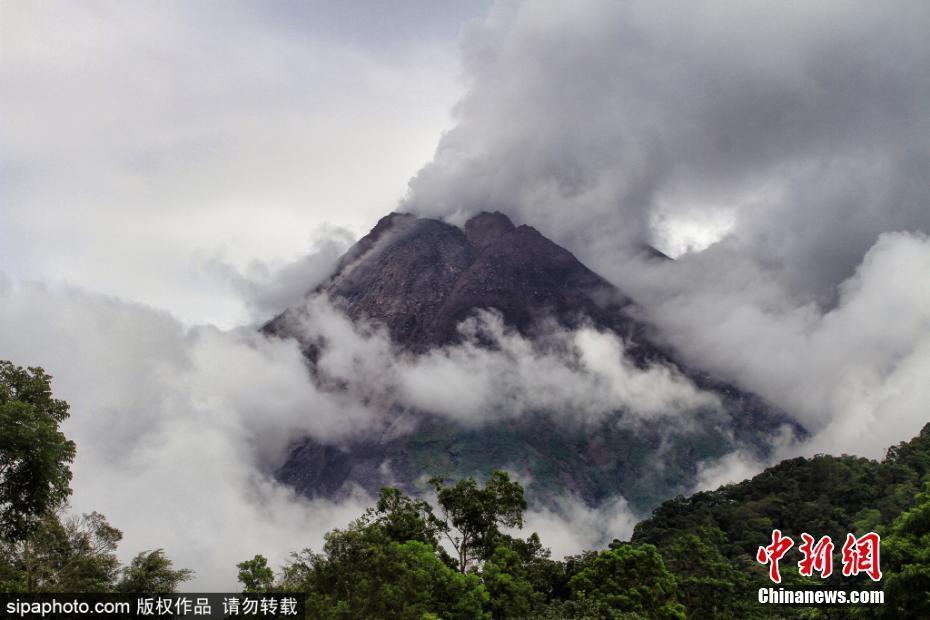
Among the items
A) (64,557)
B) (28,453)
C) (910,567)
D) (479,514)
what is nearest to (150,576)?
(64,557)

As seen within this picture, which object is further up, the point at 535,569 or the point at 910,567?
the point at 910,567

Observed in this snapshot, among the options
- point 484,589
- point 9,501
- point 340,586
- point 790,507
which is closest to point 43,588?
point 9,501

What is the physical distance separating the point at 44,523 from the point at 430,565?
22.1m

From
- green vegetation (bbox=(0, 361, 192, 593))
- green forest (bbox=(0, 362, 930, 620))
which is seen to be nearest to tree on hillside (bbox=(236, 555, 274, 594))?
green forest (bbox=(0, 362, 930, 620))

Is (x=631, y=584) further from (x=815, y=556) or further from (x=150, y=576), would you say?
(x=150, y=576)

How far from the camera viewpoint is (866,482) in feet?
385

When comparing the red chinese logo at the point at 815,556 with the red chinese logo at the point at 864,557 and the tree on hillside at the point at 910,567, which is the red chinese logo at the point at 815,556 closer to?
the red chinese logo at the point at 864,557

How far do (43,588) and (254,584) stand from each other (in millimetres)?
10940

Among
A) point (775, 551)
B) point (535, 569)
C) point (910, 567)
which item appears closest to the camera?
point (910, 567)

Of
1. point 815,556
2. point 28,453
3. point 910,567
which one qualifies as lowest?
point 910,567

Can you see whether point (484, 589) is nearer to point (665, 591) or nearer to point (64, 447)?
point (665, 591)

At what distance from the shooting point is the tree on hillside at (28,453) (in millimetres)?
30125

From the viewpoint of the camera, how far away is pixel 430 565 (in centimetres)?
4306

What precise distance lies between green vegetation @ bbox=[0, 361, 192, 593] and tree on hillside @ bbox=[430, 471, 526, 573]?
24.4 m
